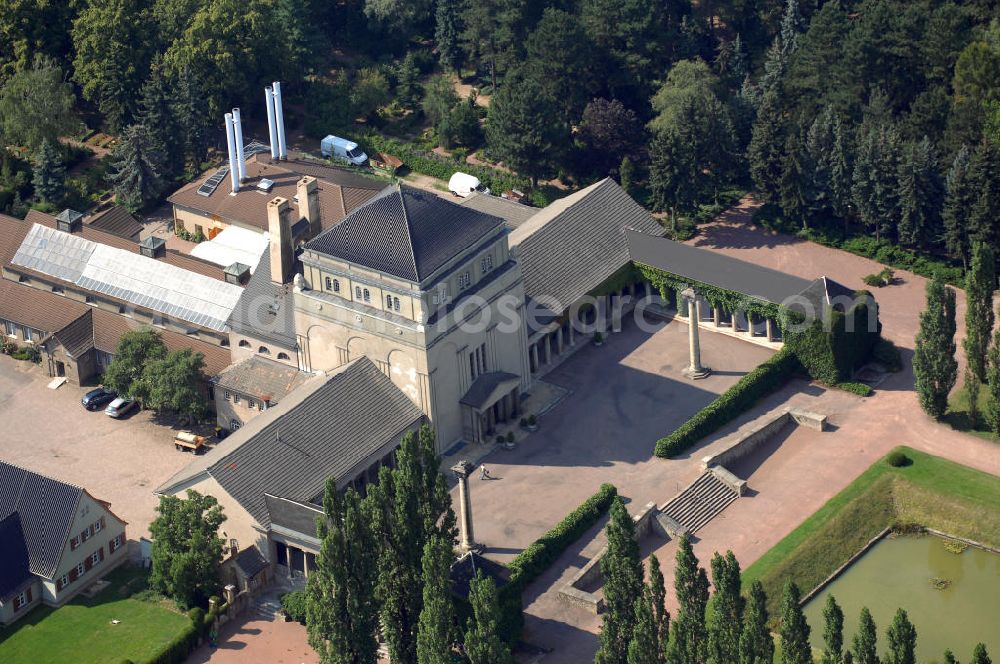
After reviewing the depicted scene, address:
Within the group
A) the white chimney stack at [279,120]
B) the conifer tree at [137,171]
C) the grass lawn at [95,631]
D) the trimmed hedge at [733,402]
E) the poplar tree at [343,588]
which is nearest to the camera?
the poplar tree at [343,588]

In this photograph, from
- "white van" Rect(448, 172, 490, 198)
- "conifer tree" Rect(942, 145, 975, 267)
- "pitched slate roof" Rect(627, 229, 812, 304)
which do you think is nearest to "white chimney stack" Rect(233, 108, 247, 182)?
"white van" Rect(448, 172, 490, 198)

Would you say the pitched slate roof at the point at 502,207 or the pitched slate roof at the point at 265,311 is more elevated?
the pitched slate roof at the point at 265,311

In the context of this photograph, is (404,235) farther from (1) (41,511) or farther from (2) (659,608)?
(2) (659,608)

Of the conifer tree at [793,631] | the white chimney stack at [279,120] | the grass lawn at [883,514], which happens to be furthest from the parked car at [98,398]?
the conifer tree at [793,631]

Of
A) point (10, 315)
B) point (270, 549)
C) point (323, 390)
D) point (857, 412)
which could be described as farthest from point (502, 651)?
point (10, 315)

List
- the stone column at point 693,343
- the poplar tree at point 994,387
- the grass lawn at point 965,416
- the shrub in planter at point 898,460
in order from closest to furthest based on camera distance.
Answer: the poplar tree at point 994,387 < the shrub in planter at point 898,460 < the grass lawn at point 965,416 < the stone column at point 693,343

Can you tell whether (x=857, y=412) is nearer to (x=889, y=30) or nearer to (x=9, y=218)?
(x=889, y=30)

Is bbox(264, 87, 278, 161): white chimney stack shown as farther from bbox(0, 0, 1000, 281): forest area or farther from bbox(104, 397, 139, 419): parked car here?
bbox(104, 397, 139, 419): parked car

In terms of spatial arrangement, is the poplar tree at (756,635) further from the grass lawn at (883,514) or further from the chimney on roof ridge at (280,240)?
the chimney on roof ridge at (280,240)
